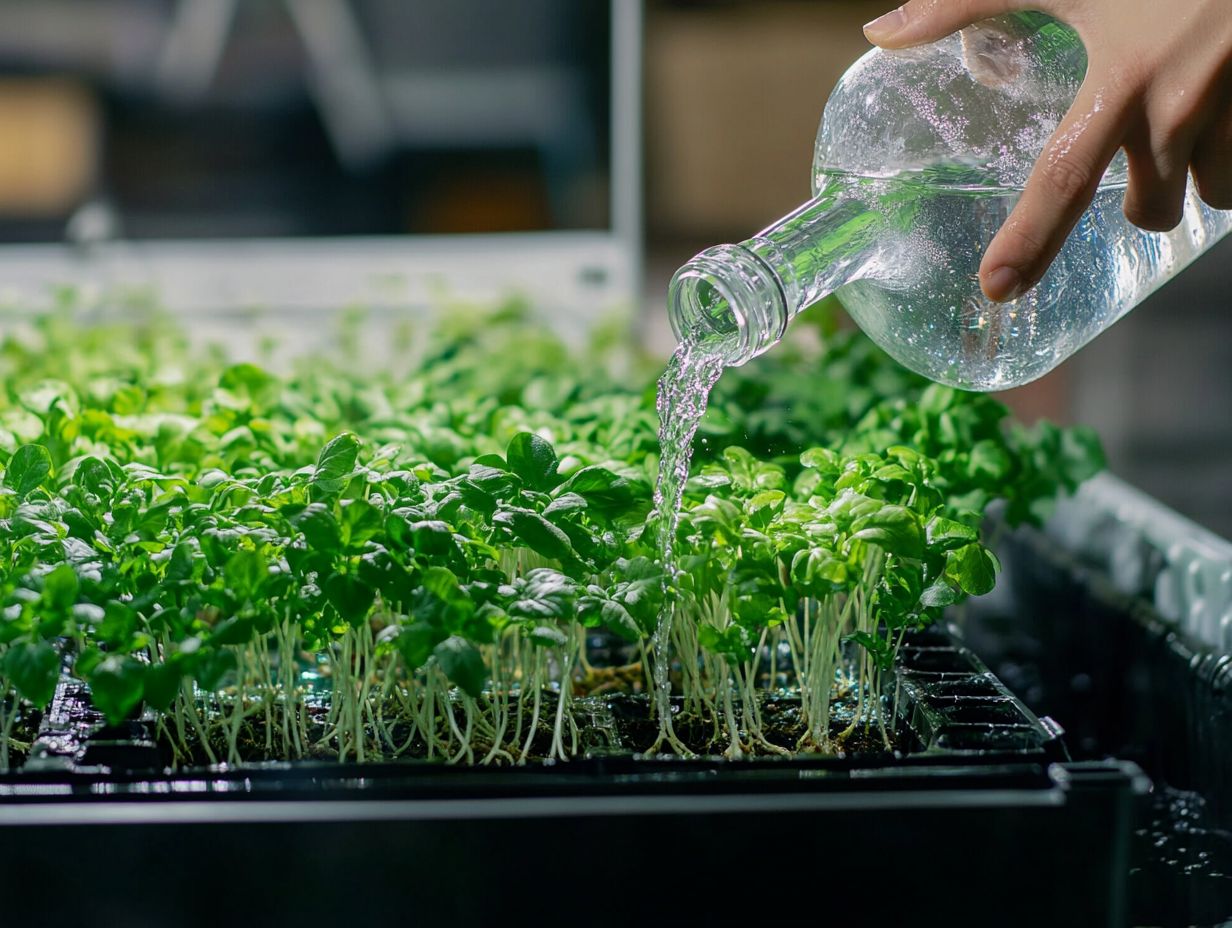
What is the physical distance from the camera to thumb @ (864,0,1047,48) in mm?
811

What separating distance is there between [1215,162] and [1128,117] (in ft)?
0.28

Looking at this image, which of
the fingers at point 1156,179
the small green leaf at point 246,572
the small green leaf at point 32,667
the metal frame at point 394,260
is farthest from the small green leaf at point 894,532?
the metal frame at point 394,260

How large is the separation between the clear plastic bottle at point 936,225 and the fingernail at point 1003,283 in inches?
3.3

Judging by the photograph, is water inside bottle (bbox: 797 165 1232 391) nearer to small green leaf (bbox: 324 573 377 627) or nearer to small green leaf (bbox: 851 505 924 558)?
small green leaf (bbox: 851 505 924 558)

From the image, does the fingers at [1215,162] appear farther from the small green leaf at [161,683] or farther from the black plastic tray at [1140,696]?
the small green leaf at [161,683]

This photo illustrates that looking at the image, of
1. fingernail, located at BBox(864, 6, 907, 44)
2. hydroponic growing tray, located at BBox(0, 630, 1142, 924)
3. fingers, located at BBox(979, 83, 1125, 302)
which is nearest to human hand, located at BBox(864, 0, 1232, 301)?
fingers, located at BBox(979, 83, 1125, 302)

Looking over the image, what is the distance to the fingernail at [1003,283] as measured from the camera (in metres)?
0.75

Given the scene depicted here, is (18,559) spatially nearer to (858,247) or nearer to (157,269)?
(858,247)

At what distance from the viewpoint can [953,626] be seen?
1036mm

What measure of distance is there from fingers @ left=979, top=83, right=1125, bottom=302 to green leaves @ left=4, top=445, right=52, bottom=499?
0.60 m

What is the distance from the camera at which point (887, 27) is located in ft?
2.76

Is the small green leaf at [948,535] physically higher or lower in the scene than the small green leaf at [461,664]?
higher

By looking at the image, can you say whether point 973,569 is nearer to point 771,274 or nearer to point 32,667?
point 771,274

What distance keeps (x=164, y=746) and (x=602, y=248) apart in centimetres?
228
